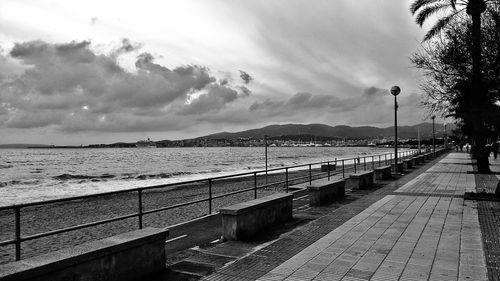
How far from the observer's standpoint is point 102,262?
15.0 ft

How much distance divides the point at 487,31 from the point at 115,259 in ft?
38.6

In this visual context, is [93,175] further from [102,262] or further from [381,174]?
[102,262]

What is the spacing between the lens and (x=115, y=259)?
15.6 feet

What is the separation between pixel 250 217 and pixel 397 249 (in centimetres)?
262

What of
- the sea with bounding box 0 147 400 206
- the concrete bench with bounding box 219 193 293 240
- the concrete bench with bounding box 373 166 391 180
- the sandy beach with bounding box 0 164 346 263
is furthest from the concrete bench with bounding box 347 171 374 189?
the sea with bounding box 0 147 400 206

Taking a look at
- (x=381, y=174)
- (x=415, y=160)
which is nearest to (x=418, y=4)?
(x=381, y=174)

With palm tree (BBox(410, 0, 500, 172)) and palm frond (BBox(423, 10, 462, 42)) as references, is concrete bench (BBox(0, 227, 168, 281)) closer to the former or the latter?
palm tree (BBox(410, 0, 500, 172))

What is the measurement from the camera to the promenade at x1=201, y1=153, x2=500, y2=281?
5172 millimetres

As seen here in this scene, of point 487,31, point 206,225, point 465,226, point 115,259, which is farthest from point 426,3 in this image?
point 115,259

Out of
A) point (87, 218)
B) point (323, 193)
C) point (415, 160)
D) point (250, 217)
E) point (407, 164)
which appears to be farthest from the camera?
point (415, 160)

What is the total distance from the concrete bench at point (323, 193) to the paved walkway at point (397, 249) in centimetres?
148

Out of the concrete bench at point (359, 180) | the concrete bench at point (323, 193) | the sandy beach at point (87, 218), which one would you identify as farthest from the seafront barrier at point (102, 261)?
the concrete bench at point (359, 180)

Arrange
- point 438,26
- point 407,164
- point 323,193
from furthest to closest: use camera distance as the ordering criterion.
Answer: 1. point 407,164
2. point 438,26
3. point 323,193

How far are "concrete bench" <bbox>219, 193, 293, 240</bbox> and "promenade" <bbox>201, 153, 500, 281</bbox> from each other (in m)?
0.64
